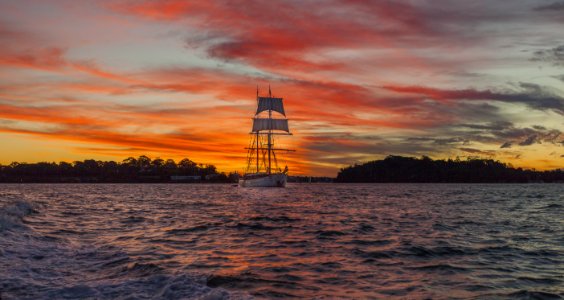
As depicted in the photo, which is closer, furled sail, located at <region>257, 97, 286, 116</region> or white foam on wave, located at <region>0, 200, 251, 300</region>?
white foam on wave, located at <region>0, 200, 251, 300</region>

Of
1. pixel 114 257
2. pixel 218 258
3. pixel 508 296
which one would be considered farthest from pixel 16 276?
pixel 508 296

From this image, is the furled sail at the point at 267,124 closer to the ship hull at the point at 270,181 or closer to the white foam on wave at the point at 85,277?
the ship hull at the point at 270,181

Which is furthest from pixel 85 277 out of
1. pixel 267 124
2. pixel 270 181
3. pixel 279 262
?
pixel 267 124

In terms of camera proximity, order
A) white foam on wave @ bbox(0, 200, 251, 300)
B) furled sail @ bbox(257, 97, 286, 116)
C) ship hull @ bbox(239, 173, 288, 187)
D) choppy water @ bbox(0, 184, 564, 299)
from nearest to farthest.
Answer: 1. white foam on wave @ bbox(0, 200, 251, 300)
2. choppy water @ bbox(0, 184, 564, 299)
3. ship hull @ bbox(239, 173, 288, 187)
4. furled sail @ bbox(257, 97, 286, 116)

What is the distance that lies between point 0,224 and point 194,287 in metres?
14.9

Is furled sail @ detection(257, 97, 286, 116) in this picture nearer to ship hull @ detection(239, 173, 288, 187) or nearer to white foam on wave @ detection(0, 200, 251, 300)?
ship hull @ detection(239, 173, 288, 187)

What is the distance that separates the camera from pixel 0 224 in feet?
73.9

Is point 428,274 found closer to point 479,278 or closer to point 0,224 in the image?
Answer: point 479,278

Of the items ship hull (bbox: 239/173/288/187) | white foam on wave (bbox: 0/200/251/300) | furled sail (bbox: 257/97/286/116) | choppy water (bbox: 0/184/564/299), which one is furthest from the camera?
furled sail (bbox: 257/97/286/116)

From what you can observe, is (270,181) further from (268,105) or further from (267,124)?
(268,105)

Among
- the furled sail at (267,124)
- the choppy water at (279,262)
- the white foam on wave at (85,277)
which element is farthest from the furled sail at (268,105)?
the white foam on wave at (85,277)

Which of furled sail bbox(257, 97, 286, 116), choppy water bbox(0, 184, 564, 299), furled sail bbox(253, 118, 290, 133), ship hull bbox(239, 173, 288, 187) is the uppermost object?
furled sail bbox(257, 97, 286, 116)

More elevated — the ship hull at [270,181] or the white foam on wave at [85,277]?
the ship hull at [270,181]

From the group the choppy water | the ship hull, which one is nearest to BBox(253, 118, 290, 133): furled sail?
the ship hull
